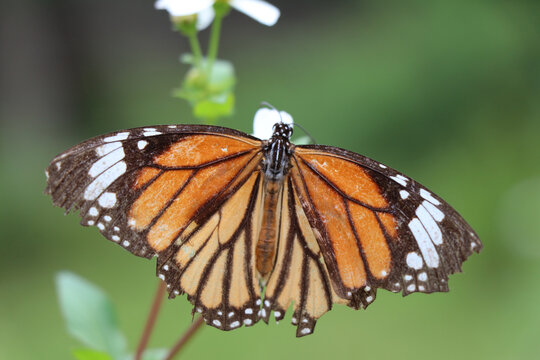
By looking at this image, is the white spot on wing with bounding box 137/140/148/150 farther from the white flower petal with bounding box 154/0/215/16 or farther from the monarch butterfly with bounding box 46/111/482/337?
the white flower petal with bounding box 154/0/215/16

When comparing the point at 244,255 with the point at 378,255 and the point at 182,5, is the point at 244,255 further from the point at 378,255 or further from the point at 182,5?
the point at 182,5

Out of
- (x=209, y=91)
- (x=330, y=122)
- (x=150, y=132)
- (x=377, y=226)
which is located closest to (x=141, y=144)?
(x=150, y=132)

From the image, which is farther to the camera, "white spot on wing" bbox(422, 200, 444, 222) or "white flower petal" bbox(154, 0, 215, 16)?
"white flower petal" bbox(154, 0, 215, 16)

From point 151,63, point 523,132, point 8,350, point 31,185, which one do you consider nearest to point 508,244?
point 523,132

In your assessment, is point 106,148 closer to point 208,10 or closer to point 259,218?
point 259,218

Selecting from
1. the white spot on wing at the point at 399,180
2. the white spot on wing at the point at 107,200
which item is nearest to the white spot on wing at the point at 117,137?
the white spot on wing at the point at 107,200

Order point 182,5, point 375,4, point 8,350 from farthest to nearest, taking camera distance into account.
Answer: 1. point 375,4
2. point 8,350
3. point 182,5

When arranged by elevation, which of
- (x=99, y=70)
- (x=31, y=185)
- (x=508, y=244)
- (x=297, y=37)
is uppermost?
(x=297, y=37)

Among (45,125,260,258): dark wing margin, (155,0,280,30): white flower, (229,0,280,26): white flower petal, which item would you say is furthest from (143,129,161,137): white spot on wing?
(229,0,280,26): white flower petal
